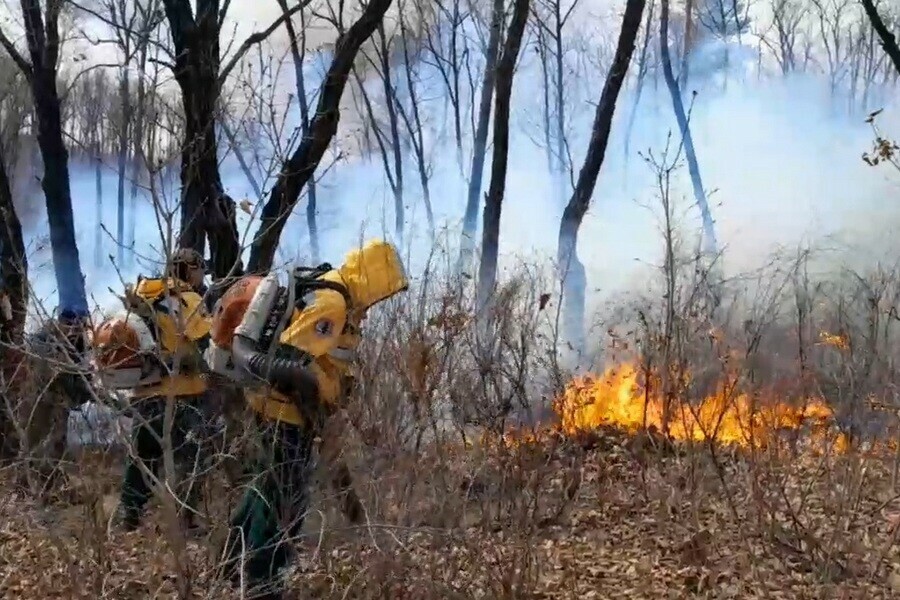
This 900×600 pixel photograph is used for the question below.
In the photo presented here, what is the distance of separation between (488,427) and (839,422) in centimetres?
184

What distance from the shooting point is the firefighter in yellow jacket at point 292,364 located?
12.1 feet

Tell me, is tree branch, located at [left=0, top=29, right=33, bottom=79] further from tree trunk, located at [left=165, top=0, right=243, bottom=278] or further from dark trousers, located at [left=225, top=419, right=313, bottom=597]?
dark trousers, located at [left=225, top=419, right=313, bottom=597]

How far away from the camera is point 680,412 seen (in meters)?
5.73

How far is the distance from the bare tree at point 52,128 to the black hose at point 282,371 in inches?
185

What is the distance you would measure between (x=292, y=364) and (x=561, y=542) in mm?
2084

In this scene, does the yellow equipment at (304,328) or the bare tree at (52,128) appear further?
the bare tree at (52,128)

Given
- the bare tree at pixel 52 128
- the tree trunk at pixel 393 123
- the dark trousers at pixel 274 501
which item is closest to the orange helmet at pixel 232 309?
the dark trousers at pixel 274 501

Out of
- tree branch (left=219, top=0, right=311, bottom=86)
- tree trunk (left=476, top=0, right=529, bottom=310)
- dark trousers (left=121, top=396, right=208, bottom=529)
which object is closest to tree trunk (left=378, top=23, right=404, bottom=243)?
tree trunk (left=476, top=0, right=529, bottom=310)

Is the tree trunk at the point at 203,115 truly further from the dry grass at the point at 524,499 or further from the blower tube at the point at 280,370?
the blower tube at the point at 280,370

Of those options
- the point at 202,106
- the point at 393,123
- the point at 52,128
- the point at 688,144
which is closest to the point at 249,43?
the point at 202,106

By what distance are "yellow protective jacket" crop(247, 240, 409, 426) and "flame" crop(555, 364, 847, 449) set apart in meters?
1.82

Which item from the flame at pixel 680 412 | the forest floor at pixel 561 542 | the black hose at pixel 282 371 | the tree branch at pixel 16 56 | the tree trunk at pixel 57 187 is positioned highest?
the tree branch at pixel 16 56

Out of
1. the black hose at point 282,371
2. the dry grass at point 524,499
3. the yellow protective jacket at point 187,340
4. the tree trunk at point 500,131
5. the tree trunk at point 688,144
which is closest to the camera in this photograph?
the black hose at point 282,371

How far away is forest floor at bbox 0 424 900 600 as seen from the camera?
3719mm
